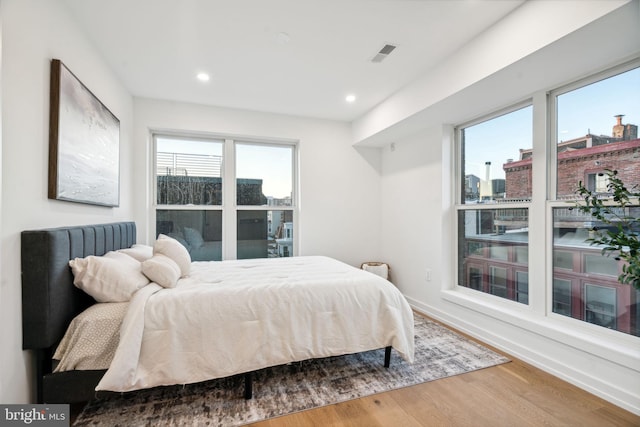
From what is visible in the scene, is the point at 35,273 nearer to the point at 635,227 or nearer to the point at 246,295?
the point at 246,295

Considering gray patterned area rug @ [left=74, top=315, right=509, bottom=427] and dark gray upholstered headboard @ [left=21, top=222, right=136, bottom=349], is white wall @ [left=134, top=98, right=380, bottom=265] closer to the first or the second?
gray patterned area rug @ [left=74, top=315, right=509, bottom=427]

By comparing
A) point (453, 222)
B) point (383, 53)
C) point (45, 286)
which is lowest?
point (45, 286)

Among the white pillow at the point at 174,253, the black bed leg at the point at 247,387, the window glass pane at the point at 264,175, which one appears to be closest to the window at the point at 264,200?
the window glass pane at the point at 264,175

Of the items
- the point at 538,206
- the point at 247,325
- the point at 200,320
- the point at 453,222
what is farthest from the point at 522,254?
the point at 200,320

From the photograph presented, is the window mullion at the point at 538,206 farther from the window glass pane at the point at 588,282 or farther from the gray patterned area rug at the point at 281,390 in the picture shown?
the gray patterned area rug at the point at 281,390

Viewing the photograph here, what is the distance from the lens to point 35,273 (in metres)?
1.50

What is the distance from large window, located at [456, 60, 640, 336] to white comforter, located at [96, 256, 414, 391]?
1265 millimetres

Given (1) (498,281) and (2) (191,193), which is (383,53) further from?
(2) (191,193)

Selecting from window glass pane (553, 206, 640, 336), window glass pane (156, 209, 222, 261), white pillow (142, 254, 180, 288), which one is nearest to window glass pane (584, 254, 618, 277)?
window glass pane (553, 206, 640, 336)

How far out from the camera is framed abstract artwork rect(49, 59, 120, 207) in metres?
1.76

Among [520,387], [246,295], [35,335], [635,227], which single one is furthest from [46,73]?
[635,227]

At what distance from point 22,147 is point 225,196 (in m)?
2.42

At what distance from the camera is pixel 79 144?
2045 mm

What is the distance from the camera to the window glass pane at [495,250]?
266cm
